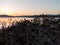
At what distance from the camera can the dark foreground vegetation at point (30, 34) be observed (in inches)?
335

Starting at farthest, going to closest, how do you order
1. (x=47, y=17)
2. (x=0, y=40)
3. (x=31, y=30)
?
1. (x=47, y=17)
2. (x=31, y=30)
3. (x=0, y=40)

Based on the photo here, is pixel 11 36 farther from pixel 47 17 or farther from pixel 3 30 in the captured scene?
pixel 47 17

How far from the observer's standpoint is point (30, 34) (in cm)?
878

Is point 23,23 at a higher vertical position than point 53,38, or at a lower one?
higher

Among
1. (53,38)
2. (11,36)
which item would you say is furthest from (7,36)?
(53,38)

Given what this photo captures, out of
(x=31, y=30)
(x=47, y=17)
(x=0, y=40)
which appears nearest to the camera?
(x=0, y=40)

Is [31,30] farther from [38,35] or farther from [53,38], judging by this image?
[53,38]

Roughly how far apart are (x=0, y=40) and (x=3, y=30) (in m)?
0.78

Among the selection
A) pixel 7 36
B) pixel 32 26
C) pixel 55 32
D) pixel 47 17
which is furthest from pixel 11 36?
pixel 47 17

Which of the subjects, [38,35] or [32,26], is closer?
[38,35]

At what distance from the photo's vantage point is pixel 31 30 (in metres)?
9.11

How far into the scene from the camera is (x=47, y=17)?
11.4 m

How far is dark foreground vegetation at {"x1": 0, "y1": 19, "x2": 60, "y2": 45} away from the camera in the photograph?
27.9ft

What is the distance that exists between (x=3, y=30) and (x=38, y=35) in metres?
1.60
